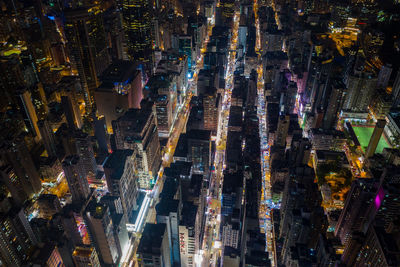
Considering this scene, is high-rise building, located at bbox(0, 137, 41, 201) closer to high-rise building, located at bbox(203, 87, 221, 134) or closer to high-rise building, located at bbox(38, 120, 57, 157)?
high-rise building, located at bbox(38, 120, 57, 157)

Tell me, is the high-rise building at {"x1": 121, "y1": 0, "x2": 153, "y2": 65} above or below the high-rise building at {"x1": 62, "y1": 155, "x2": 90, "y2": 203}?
above

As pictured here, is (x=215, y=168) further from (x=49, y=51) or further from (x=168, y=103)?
(x=49, y=51)

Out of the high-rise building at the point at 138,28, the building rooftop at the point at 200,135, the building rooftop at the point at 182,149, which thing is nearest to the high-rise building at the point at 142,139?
the building rooftop at the point at 182,149

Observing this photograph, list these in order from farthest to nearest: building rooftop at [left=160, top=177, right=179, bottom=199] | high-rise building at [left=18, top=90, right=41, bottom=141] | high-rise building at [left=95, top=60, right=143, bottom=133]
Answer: high-rise building at [left=95, top=60, right=143, bottom=133] < high-rise building at [left=18, top=90, right=41, bottom=141] < building rooftop at [left=160, top=177, right=179, bottom=199]

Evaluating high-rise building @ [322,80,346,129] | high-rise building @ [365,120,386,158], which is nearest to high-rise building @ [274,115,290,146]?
high-rise building @ [322,80,346,129]

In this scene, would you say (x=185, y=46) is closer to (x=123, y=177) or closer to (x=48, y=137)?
(x=48, y=137)

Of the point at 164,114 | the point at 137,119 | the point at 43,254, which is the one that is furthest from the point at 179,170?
the point at 164,114

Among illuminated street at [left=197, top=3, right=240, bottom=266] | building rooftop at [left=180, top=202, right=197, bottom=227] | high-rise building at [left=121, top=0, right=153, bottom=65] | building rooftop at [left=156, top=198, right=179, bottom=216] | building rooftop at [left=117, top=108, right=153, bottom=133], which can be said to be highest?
high-rise building at [left=121, top=0, right=153, bottom=65]
